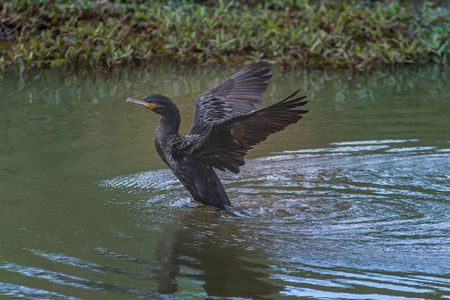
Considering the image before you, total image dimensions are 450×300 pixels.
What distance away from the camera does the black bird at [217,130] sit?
484 cm

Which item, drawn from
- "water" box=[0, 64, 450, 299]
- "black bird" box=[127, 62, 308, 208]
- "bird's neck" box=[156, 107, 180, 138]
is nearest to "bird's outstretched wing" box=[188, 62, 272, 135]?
"black bird" box=[127, 62, 308, 208]

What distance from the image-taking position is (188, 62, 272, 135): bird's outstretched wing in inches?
237

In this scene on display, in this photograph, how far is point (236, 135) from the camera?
5051mm

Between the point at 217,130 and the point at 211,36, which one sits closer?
the point at 217,130

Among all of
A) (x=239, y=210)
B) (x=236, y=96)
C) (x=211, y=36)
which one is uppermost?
Answer: (x=211, y=36)

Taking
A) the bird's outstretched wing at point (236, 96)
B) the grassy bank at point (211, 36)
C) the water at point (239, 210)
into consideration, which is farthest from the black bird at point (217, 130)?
the grassy bank at point (211, 36)

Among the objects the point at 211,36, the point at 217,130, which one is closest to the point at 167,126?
the point at 217,130

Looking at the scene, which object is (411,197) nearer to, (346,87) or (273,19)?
(346,87)

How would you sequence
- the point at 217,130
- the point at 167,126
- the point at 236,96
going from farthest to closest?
the point at 236,96 < the point at 167,126 < the point at 217,130

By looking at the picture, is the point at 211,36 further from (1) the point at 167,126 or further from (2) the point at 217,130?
(2) the point at 217,130

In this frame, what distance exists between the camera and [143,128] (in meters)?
8.48

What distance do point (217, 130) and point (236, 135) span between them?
0.48 ft

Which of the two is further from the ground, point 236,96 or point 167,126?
point 236,96

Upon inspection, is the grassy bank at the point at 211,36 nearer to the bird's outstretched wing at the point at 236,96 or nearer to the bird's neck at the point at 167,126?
the bird's outstretched wing at the point at 236,96
